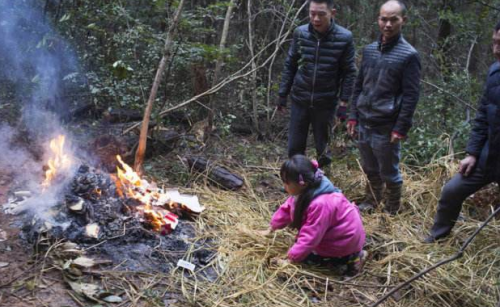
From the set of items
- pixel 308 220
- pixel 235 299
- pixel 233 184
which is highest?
pixel 308 220

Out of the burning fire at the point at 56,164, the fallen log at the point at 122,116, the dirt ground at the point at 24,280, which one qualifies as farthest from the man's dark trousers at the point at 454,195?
the fallen log at the point at 122,116

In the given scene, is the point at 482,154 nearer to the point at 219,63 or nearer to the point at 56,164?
the point at 56,164

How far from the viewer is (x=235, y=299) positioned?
317 cm

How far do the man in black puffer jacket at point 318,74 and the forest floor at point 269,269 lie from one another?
0.89 metres

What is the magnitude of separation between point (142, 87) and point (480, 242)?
14.7 feet

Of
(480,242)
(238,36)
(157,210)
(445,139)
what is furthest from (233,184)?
(238,36)

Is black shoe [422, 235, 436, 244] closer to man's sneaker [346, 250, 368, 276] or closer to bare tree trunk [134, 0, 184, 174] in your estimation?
man's sneaker [346, 250, 368, 276]

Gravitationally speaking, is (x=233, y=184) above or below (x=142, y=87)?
below

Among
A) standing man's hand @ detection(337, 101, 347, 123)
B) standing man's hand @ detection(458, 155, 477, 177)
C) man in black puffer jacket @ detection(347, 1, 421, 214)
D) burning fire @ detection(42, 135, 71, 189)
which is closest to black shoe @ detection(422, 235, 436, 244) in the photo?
man in black puffer jacket @ detection(347, 1, 421, 214)

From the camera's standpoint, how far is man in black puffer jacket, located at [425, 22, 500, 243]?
335 centimetres

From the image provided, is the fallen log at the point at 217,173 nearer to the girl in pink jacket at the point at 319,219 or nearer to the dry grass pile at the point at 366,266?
the dry grass pile at the point at 366,266

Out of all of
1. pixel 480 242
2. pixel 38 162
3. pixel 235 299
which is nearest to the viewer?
pixel 235 299

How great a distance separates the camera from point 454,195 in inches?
145

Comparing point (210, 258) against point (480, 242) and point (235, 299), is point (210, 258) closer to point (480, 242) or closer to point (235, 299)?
point (235, 299)
